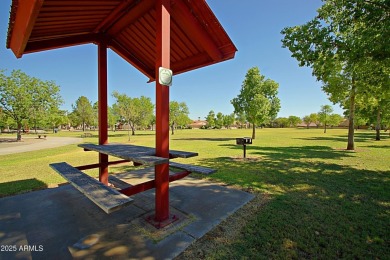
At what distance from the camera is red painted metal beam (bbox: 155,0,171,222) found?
3154 mm

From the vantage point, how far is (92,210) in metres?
3.85

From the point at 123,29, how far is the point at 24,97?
30.0 m

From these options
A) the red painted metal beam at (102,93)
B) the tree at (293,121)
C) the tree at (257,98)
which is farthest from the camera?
the tree at (293,121)

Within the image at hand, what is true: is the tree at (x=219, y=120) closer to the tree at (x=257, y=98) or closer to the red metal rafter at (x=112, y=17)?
the tree at (x=257, y=98)

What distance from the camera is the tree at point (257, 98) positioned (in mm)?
22641

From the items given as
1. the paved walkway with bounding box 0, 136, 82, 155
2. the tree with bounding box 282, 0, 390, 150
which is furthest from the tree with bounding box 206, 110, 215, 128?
the tree with bounding box 282, 0, 390, 150

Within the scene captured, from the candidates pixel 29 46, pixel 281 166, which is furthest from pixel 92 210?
pixel 281 166

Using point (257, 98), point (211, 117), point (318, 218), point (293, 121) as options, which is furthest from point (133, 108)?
point (293, 121)

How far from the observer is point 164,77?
10.4 feet

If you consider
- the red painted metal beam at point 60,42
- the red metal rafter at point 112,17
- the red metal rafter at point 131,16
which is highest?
the red metal rafter at point 112,17

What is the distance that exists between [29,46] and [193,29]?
3.60m

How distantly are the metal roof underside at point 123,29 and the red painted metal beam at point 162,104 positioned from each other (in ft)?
1.65

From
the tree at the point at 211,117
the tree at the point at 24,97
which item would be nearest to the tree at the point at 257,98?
the tree at the point at 24,97

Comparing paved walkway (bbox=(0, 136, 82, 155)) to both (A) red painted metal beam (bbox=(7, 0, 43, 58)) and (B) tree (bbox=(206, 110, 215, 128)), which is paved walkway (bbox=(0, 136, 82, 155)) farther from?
(B) tree (bbox=(206, 110, 215, 128))
